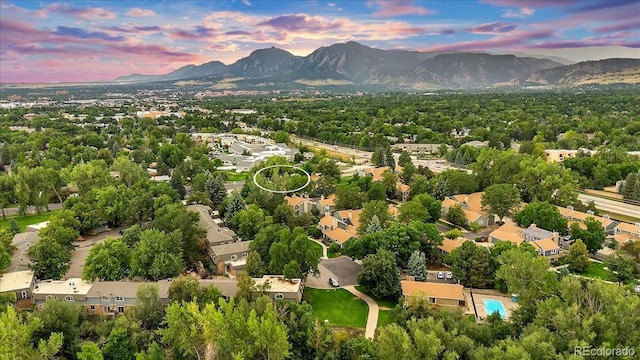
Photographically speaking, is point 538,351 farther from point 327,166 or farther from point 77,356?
point 327,166

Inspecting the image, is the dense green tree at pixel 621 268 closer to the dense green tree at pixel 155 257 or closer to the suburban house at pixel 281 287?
the suburban house at pixel 281 287

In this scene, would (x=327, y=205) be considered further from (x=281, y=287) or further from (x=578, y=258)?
(x=578, y=258)

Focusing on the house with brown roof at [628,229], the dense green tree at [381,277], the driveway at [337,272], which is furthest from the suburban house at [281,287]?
the house with brown roof at [628,229]

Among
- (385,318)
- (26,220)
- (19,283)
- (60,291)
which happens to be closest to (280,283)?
(385,318)

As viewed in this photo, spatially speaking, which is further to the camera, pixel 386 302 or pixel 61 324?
pixel 386 302

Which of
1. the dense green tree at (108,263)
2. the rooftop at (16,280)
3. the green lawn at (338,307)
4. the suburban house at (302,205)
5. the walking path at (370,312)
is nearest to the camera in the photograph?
the walking path at (370,312)

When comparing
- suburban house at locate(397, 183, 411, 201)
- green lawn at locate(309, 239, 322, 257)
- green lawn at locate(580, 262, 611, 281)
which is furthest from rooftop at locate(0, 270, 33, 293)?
green lawn at locate(580, 262, 611, 281)
